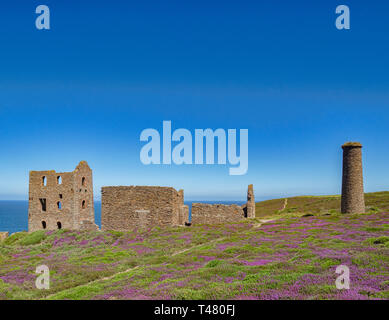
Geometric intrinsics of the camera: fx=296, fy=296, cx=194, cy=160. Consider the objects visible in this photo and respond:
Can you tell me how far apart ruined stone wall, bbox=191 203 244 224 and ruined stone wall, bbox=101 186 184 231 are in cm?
364

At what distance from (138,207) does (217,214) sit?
37.9ft

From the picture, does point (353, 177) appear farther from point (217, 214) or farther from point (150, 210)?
point (150, 210)

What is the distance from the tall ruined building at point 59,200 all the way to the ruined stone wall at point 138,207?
5106 mm

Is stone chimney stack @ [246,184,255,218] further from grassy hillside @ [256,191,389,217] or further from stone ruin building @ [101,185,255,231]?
grassy hillside @ [256,191,389,217]

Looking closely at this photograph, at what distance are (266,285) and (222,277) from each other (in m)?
3.07

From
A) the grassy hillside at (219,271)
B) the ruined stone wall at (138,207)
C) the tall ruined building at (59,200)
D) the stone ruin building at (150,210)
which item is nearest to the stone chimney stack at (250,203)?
the stone ruin building at (150,210)

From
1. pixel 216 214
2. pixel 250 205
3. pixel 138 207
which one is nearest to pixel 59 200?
pixel 138 207

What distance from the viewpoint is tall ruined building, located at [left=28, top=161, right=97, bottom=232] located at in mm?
45094

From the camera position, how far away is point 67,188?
45.2 meters

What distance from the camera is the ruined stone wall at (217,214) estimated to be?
43625 mm

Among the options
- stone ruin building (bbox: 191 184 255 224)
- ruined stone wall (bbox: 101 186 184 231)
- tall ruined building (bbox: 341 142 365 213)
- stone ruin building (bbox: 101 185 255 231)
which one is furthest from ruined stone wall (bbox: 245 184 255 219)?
tall ruined building (bbox: 341 142 365 213)

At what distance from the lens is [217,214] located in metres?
43.7
